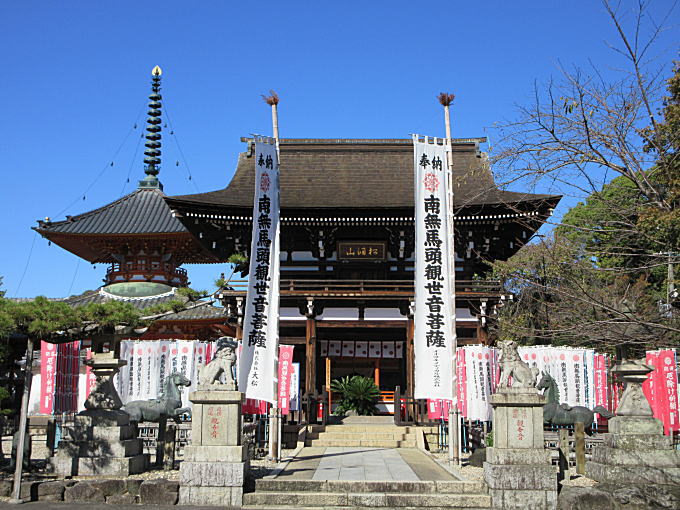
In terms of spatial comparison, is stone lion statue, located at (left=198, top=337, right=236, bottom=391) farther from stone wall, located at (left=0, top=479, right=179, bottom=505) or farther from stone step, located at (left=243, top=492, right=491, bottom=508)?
stone step, located at (left=243, top=492, right=491, bottom=508)

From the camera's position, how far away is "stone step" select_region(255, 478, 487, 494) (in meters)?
10.0

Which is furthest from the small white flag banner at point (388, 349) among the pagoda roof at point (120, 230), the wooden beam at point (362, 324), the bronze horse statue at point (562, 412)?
the pagoda roof at point (120, 230)

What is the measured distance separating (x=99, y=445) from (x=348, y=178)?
1400 cm

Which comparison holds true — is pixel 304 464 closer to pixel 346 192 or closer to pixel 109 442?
pixel 109 442

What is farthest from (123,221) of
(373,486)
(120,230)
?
(373,486)

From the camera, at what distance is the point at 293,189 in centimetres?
2191

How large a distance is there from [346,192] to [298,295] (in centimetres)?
412

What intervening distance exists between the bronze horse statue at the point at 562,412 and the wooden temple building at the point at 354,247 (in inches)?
150

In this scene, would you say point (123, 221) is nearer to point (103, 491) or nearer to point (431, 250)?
point (431, 250)

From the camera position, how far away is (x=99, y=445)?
11.3 metres

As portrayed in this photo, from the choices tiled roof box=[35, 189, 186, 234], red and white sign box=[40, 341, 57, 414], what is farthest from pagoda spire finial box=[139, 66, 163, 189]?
red and white sign box=[40, 341, 57, 414]

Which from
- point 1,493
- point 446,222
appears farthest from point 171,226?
point 1,493

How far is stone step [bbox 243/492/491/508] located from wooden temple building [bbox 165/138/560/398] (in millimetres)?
9172

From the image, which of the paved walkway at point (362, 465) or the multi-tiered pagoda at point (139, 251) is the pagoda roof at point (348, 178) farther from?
the paved walkway at point (362, 465)
